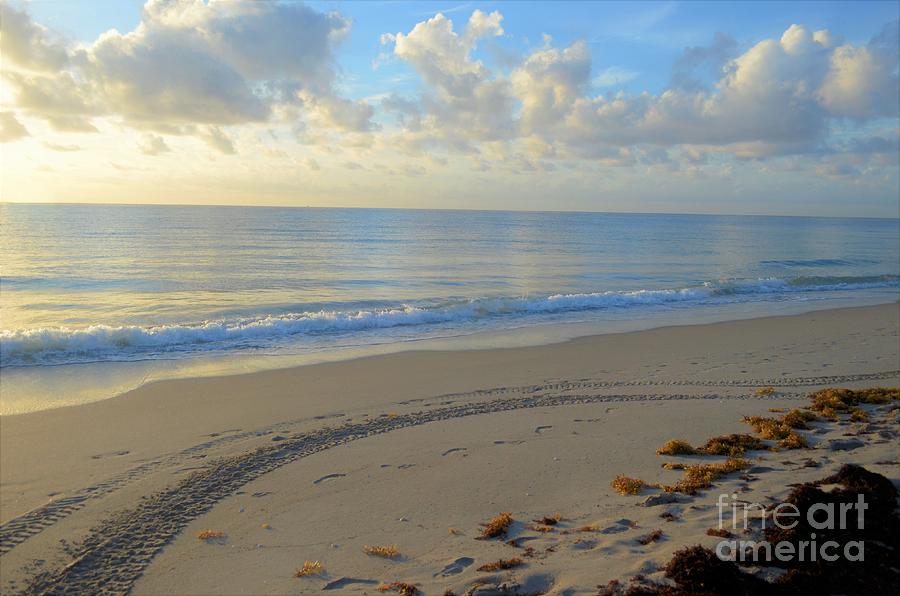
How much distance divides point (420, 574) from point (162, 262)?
33581 mm

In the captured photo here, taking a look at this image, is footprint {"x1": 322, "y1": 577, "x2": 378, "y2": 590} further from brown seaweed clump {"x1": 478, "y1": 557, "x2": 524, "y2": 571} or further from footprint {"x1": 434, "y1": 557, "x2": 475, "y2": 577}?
brown seaweed clump {"x1": 478, "y1": 557, "x2": 524, "y2": 571}

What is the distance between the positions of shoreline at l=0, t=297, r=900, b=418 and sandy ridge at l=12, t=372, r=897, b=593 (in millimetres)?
4261

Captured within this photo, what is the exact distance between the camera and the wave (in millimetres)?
13000

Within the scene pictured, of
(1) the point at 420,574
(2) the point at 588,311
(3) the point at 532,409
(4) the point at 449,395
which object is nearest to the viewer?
(1) the point at 420,574

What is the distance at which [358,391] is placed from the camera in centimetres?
1045

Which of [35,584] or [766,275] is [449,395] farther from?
[766,275]

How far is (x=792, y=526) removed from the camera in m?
4.57

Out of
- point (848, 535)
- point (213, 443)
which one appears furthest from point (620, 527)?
point (213, 443)

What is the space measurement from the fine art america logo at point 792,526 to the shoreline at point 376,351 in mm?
9433

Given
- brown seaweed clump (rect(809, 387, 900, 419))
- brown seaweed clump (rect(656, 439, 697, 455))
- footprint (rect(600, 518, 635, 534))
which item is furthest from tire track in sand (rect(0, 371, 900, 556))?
footprint (rect(600, 518, 635, 534))

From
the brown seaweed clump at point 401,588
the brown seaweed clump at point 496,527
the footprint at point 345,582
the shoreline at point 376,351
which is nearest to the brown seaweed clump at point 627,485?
the brown seaweed clump at point 496,527

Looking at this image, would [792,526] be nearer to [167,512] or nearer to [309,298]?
[167,512]

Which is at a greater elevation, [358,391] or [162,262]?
[162,262]

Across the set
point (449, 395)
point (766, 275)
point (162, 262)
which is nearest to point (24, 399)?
point (449, 395)
